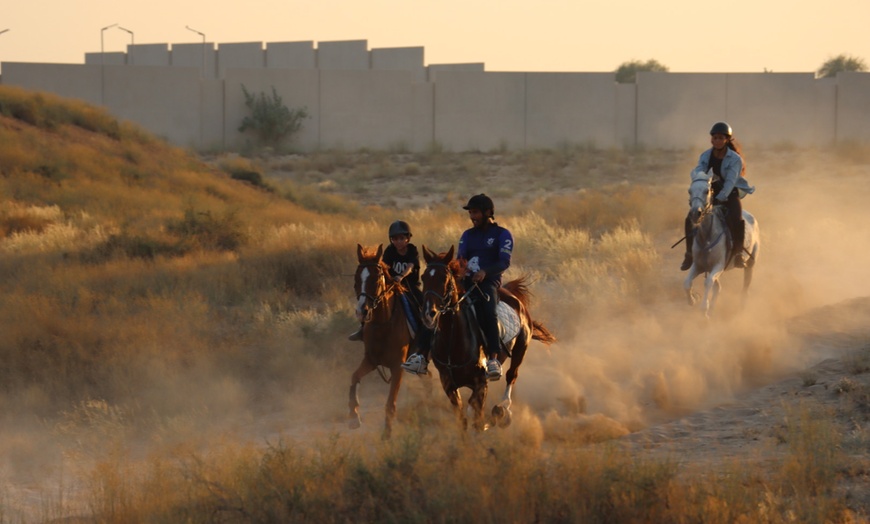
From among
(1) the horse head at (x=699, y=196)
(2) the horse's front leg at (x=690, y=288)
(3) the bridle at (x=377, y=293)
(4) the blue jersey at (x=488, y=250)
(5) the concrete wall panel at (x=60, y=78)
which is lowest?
(2) the horse's front leg at (x=690, y=288)

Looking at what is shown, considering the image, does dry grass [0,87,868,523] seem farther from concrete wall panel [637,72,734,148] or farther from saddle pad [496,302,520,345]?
concrete wall panel [637,72,734,148]

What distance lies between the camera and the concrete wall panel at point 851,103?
165 ft

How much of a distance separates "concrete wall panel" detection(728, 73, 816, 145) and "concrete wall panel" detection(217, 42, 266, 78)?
35.8 m

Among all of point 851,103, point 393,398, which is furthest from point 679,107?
point 393,398

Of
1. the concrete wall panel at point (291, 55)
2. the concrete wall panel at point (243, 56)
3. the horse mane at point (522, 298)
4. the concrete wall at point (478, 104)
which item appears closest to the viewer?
the horse mane at point (522, 298)

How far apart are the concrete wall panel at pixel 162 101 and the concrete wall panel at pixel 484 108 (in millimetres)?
11153

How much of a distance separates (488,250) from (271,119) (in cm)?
4119

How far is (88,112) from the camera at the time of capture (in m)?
39.2

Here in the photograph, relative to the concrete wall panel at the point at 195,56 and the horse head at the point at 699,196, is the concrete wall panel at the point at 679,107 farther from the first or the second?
the horse head at the point at 699,196

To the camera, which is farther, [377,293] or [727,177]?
[727,177]

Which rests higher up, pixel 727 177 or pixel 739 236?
pixel 727 177

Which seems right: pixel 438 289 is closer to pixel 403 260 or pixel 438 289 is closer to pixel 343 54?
pixel 403 260

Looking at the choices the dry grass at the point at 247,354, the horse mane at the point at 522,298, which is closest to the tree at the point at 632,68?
the dry grass at the point at 247,354

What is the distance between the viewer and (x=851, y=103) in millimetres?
50375
